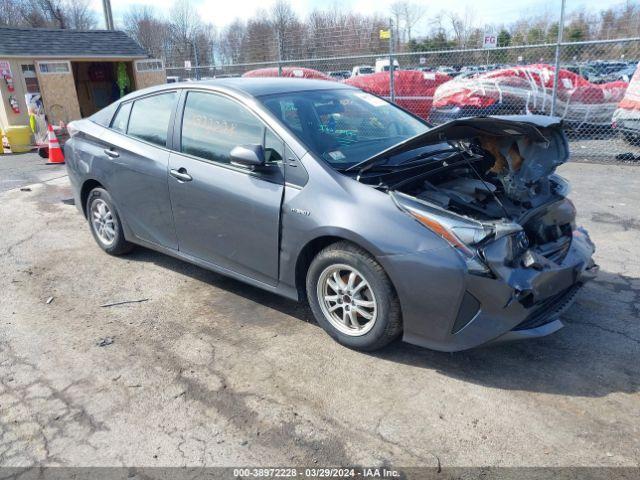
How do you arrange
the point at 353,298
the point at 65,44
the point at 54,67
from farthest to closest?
the point at 65,44, the point at 54,67, the point at 353,298

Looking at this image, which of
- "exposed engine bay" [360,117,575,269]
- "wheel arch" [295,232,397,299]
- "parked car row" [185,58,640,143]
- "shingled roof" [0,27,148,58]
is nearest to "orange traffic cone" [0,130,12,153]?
"shingled roof" [0,27,148,58]

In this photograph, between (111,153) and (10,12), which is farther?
(10,12)

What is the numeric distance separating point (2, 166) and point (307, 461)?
35.7ft

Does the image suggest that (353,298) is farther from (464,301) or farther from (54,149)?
(54,149)

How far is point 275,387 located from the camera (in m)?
3.15

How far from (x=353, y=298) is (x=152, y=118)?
8.28 feet

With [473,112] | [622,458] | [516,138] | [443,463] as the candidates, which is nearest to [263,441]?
[443,463]

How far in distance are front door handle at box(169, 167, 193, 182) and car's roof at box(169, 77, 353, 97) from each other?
715 millimetres

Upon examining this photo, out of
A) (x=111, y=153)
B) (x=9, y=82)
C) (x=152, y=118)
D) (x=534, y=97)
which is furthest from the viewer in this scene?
(x=9, y=82)

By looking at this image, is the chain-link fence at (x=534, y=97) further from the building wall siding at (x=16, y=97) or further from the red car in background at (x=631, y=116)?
the building wall siding at (x=16, y=97)

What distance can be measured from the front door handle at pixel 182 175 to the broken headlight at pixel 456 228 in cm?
176

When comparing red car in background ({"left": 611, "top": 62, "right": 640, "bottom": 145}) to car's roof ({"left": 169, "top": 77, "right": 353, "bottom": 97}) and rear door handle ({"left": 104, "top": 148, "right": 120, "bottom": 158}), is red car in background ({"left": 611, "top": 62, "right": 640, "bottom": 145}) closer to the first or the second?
car's roof ({"left": 169, "top": 77, "right": 353, "bottom": 97})

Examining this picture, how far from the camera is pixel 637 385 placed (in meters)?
3.06

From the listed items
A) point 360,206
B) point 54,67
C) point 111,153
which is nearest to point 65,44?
point 54,67
